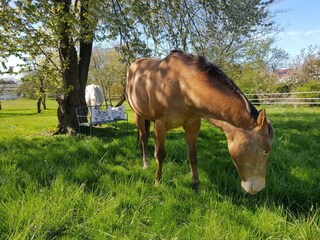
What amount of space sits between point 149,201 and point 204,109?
3.63ft

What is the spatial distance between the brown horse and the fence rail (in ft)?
55.0

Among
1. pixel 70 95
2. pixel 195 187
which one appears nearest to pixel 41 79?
pixel 70 95

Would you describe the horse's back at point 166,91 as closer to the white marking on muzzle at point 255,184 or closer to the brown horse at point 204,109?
the brown horse at point 204,109

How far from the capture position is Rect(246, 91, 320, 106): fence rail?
17781mm

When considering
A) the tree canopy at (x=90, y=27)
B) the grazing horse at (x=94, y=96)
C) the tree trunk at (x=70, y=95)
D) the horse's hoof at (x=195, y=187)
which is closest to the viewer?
the horse's hoof at (x=195, y=187)

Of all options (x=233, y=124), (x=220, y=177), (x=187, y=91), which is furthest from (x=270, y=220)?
(x=187, y=91)

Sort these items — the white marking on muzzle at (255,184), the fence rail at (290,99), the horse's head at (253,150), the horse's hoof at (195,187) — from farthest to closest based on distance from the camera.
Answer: the fence rail at (290,99) < the horse's hoof at (195,187) < the white marking on muzzle at (255,184) < the horse's head at (253,150)

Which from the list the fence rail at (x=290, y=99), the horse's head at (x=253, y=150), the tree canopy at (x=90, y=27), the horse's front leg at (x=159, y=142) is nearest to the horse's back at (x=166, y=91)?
the horse's front leg at (x=159, y=142)

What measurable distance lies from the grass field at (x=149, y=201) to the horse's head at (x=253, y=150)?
31 centimetres

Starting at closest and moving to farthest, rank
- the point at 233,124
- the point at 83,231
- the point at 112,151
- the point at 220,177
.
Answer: the point at 83,231
the point at 233,124
the point at 220,177
the point at 112,151

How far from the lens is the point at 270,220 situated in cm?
238

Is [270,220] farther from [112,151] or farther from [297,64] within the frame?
[297,64]

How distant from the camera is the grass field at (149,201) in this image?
2.21 metres

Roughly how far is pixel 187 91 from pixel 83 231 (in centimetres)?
176
